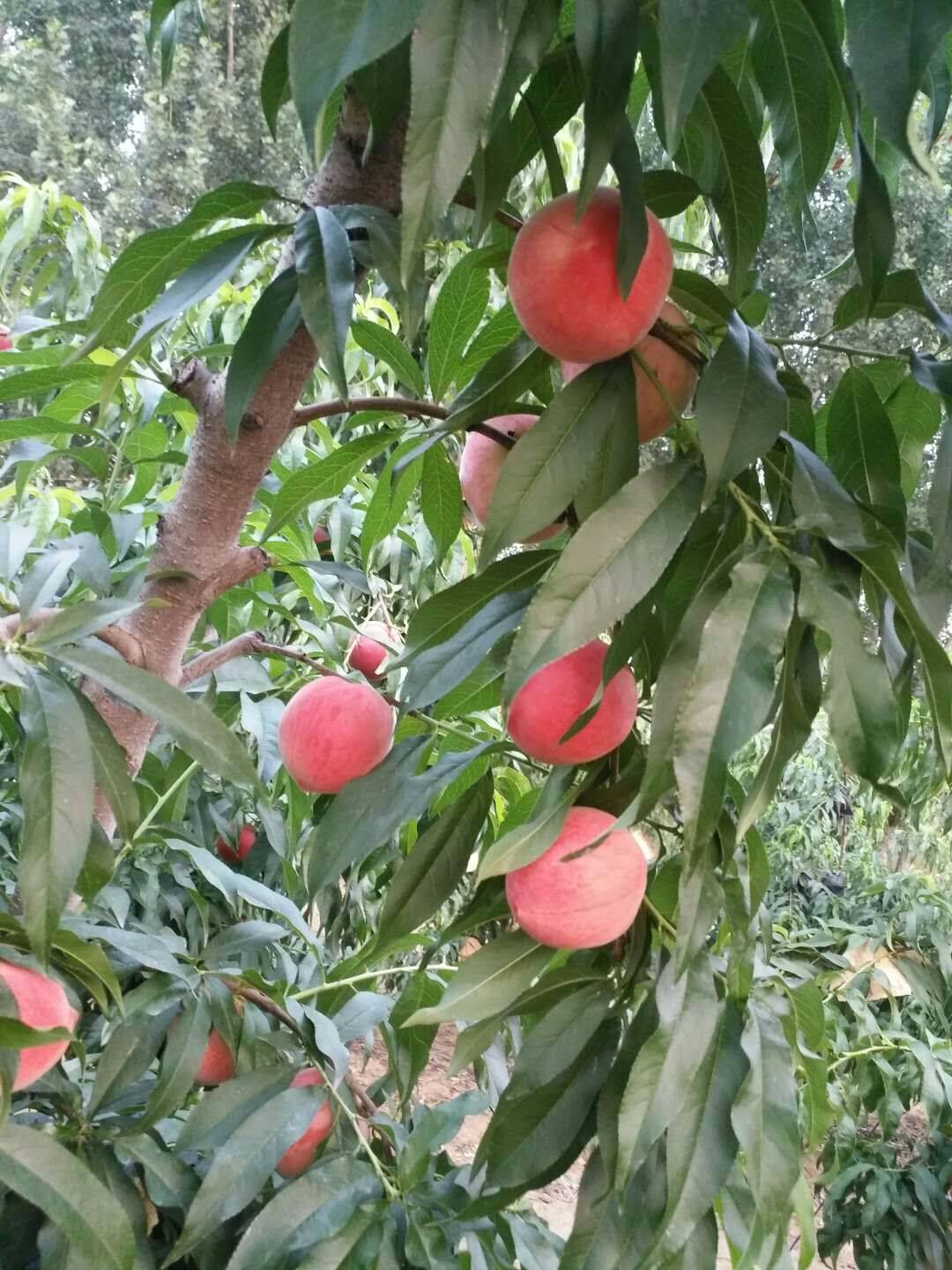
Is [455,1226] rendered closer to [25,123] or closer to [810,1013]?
[810,1013]

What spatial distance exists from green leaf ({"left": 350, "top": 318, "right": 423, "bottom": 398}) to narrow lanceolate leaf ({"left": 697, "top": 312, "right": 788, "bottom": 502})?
253mm

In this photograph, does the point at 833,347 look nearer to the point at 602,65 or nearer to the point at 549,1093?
the point at 602,65

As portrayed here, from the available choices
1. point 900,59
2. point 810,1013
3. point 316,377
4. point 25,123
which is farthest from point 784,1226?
point 25,123

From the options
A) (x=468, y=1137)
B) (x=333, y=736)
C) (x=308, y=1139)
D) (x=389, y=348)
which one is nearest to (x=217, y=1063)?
(x=308, y=1139)

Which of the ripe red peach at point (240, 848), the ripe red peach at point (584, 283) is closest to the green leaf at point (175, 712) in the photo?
the ripe red peach at point (584, 283)

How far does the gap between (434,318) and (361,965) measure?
0.47m

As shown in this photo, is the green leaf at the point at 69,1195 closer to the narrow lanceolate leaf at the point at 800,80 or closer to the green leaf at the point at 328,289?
the green leaf at the point at 328,289

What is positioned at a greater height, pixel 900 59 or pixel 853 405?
pixel 900 59

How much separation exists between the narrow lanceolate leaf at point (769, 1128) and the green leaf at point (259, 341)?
14.5 inches

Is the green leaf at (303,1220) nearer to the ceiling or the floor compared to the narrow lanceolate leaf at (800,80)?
nearer to the floor

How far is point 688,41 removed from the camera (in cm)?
29

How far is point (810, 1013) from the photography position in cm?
58

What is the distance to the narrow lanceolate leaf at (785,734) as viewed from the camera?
0.36m

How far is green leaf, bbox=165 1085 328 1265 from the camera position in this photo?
1.80 feet
